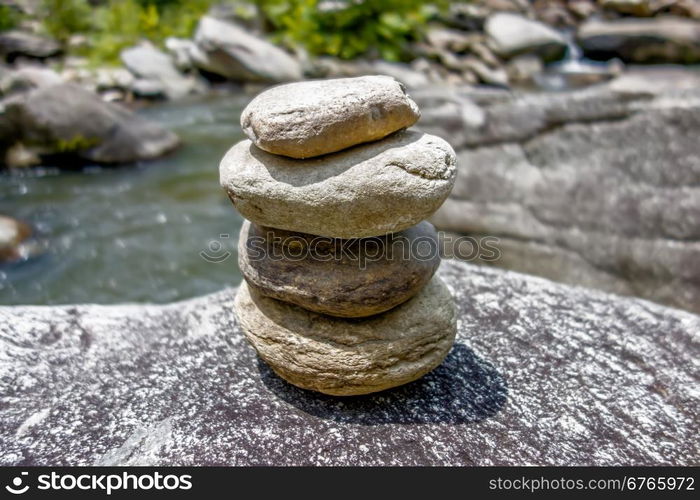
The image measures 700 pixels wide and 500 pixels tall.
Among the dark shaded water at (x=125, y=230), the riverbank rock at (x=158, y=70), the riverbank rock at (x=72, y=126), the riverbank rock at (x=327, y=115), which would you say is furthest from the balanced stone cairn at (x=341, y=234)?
the riverbank rock at (x=158, y=70)

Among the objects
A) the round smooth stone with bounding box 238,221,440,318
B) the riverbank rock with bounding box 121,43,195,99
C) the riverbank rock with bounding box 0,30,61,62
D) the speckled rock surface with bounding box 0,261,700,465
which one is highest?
the round smooth stone with bounding box 238,221,440,318

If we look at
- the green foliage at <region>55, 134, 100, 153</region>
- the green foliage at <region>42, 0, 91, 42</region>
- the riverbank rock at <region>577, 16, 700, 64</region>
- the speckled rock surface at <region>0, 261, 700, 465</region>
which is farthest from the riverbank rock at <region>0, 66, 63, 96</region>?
the riverbank rock at <region>577, 16, 700, 64</region>

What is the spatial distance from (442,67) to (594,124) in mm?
8796

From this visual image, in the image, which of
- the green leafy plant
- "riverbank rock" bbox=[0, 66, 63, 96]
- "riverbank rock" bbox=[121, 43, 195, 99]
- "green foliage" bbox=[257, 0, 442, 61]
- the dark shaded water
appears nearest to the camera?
the dark shaded water

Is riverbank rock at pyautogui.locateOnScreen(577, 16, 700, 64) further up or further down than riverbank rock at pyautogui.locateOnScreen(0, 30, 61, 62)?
further up

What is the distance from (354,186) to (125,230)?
5093mm

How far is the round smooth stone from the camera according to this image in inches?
87.6

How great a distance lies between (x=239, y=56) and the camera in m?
11.6

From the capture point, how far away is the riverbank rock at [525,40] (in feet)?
42.5

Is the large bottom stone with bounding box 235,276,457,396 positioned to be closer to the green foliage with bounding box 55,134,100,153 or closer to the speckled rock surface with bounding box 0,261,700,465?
the speckled rock surface with bounding box 0,261,700,465

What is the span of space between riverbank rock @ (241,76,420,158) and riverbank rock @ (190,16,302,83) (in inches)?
404

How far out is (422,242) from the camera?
2.44m

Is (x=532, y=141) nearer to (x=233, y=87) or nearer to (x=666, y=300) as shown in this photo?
(x=666, y=300)

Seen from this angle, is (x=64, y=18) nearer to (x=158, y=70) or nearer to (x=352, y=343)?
(x=158, y=70)
